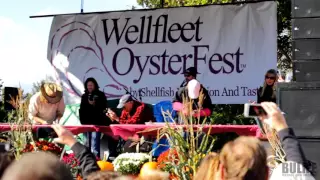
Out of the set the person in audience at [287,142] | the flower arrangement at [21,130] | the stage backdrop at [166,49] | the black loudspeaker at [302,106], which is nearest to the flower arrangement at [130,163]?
the flower arrangement at [21,130]

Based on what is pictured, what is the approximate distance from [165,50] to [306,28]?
7438 mm

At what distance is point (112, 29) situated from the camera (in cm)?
1325

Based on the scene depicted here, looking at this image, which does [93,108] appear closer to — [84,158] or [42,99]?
[42,99]

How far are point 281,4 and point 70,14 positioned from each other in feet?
20.3

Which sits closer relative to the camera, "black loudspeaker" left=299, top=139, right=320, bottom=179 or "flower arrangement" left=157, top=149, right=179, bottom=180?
"flower arrangement" left=157, top=149, right=179, bottom=180

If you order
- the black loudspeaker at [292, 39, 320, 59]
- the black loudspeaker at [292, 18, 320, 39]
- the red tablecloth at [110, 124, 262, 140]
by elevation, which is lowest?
the red tablecloth at [110, 124, 262, 140]

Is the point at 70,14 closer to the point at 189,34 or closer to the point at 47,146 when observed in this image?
the point at 189,34

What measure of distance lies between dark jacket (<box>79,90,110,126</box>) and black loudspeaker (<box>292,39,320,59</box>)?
15.2 ft

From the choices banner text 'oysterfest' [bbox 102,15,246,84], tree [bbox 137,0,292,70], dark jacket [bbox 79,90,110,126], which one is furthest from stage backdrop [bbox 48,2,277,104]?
dark jacket [bbox 79,90,110,126]

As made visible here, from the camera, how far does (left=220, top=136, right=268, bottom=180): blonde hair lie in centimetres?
257

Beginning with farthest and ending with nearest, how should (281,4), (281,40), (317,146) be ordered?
(281,40), (281,4), (317,146)

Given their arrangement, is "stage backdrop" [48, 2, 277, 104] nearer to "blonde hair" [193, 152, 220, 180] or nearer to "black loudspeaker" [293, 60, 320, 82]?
"black loudspeaker" [293, 60, 320, 82]

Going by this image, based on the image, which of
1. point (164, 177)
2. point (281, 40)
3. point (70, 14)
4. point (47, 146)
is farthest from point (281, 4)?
point (164, 177)

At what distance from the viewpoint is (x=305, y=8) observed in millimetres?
5316
